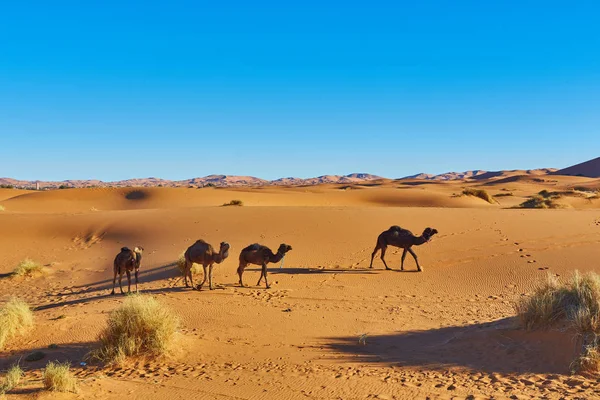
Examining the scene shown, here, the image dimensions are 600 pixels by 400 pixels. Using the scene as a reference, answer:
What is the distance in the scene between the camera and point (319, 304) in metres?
10.5

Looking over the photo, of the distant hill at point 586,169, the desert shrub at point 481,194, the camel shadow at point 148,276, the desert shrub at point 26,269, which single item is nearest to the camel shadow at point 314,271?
the camel shadow at point 148,276

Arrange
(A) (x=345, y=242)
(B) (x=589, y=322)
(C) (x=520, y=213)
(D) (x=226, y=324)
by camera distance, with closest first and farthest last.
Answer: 1. (B) (x=589, y=322)
2. (D) (x=226, y=324)
3. (A) (x=345, y=242)
4. (C) (x=520, y=213)

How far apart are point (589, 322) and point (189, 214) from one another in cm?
1988

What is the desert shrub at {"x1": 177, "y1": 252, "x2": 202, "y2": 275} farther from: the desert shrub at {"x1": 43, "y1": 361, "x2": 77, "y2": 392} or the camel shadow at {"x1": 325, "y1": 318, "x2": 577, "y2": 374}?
the desert shrub at {"x1": 43, "y1": 361, "x2": 77, "y2": 392}

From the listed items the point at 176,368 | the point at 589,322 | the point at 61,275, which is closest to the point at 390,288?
the point at 589,322

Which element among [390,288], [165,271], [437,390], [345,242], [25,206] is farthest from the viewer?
[25,206]

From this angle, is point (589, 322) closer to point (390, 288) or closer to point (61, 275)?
point (390, 288)

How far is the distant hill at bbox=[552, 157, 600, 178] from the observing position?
110 metres

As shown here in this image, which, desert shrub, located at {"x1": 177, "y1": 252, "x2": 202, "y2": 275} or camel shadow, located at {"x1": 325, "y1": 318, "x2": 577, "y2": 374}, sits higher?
desert shrub, located at {"x1": 177, "y1": 252, "x2": 202, "y2": 275}

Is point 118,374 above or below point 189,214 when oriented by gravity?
below

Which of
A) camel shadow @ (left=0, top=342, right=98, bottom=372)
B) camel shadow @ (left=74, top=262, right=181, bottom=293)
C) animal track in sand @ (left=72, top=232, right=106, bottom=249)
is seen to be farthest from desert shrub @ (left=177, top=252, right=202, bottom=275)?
animal track in sand @ (left=72, top=232, right=106, bottom=249)

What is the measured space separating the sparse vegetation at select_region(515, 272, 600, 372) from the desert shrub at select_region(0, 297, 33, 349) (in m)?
8.79

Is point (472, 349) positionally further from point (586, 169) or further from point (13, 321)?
point (586, 169)

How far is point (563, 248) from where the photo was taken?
15180 mm
